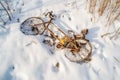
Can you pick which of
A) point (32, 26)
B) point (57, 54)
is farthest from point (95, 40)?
point (32, 26)

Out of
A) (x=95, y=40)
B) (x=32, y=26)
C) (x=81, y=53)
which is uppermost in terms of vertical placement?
(x=32, y=26)

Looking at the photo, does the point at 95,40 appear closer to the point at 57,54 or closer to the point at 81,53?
the point at 81,53

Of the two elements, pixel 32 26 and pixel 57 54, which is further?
pixel 32 26

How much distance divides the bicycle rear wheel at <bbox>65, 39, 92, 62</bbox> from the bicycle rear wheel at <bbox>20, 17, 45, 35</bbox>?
1.42 feet

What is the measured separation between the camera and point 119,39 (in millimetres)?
2199

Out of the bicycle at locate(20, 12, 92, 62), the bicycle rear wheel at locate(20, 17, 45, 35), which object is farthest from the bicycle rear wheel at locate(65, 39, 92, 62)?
the bicycle rear wheel at locate(20, 17, 45, 35)

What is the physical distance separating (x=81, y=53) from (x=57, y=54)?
25cm

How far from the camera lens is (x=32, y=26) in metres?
2.36

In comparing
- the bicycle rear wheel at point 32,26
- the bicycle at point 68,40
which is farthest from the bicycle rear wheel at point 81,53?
the bicycle rear wheel at point 32,26

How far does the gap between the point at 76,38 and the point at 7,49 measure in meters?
0.75

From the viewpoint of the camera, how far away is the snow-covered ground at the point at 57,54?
6.58 feet

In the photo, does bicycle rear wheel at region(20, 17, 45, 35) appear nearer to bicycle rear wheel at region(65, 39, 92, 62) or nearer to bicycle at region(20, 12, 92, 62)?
bicycle at region(20, 12, 92, 62)

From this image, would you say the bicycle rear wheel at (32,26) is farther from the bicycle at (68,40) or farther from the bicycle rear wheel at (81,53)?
the bicycle rear wheel at (81,53)

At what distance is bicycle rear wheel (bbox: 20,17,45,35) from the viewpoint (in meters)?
2.32
